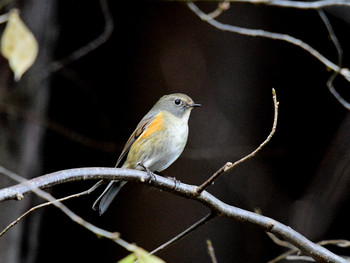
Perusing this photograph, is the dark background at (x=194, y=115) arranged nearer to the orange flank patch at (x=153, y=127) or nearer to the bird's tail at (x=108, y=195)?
the orange flank patch at (x=153, y=127)

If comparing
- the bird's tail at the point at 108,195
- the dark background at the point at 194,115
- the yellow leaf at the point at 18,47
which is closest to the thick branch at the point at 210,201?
the yellow leaf at the point at 18,47

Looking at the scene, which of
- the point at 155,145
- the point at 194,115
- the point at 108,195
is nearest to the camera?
the point at 108,195

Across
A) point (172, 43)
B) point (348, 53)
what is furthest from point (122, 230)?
point (348, 53)

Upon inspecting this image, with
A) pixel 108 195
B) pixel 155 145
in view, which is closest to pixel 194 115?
pixel 155 145

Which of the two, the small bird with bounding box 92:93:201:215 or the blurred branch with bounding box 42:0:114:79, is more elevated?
the blurred branch with bounding box 42:0:114:79

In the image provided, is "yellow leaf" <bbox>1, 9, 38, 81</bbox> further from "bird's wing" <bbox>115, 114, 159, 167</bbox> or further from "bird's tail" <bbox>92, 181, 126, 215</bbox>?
"bird's wing" <bbox>115, 114, 159, 167</bbox>

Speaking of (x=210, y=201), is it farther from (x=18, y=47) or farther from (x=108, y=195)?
(x=108, y=195)

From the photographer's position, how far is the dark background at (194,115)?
5.49m

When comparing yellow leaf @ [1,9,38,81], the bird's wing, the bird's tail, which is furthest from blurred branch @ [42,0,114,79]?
yellow leaf @ [1,9,38,81]

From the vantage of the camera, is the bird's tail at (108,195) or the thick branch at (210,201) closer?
the thick branch at (210,201)

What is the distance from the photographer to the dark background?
18.0 feet

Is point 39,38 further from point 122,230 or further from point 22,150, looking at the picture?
point 122,230

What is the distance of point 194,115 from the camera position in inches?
230

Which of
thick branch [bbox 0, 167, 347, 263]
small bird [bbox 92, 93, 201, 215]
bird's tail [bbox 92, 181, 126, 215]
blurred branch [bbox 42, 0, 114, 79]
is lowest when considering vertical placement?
thick branch [bbox 0, 167, 347, 263]
